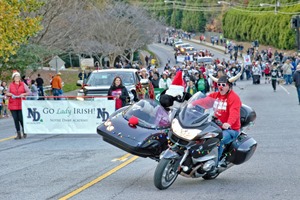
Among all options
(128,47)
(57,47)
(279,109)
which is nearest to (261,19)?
(128,47)

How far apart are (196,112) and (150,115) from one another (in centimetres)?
129

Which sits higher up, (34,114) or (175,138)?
(175,138)

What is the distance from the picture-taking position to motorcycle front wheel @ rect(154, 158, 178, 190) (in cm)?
1007

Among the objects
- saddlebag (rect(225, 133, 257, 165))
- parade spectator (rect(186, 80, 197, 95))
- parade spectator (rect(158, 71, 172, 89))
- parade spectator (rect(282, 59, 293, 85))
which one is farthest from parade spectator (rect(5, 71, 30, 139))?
parade spectator (rect(282, 59, 293, 85))

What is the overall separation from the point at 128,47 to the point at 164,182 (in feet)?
194

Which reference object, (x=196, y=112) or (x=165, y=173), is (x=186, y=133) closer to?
(x=196, y=112)

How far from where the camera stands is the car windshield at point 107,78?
76.1 ft

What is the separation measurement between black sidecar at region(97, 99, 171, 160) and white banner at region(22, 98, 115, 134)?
6.89m

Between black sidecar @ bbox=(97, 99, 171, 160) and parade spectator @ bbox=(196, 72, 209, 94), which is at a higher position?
black sidecar @ bbox=(97, 99, 171, 160)

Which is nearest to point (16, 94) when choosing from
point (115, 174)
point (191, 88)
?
point (115, 174)

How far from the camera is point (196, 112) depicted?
34.1 ft

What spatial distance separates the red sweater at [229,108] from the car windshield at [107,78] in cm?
1192

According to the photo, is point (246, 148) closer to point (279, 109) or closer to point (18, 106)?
point (18, 106)

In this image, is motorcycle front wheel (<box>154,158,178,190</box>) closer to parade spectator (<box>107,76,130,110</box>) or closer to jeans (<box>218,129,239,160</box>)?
jeans (<box>218,129,239,160</box>)
